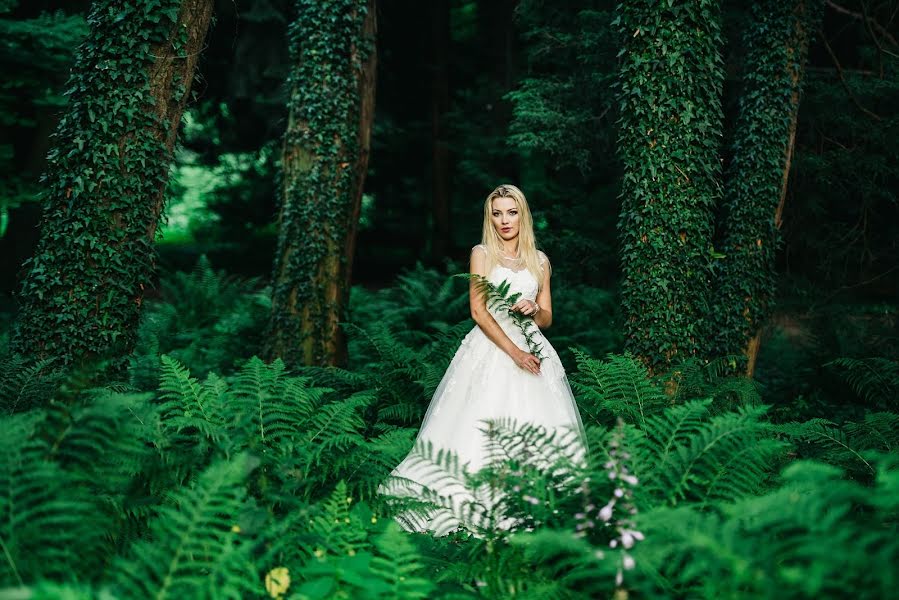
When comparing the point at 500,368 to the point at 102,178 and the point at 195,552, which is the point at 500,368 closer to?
the point at 195,552

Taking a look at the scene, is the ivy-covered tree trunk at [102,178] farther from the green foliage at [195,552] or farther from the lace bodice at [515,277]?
the lace bodice at [515,277]

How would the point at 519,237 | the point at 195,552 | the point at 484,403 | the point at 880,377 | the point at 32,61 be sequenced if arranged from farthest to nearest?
1. the point at 32,61
2. the point at 880,377
3. the point at 519,237
4. the point at 484,403
5. the point at 195,552

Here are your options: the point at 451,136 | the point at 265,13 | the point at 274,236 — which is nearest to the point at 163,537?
the point at 265,13

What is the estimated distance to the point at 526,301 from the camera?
468 centimetres

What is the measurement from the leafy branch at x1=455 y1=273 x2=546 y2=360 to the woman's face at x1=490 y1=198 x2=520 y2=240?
19.5 inches

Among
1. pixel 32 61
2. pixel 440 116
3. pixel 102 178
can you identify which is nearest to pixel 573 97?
pixel 102 178

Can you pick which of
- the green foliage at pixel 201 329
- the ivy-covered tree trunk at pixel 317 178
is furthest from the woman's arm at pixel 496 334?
the ivy-covered tree trunk at pixel 317 178

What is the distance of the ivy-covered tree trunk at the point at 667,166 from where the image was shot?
5051mm

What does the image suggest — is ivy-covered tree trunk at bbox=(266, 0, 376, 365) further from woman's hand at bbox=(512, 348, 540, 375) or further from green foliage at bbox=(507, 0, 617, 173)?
green foliage at bbox=(507, 0, 617, 173)

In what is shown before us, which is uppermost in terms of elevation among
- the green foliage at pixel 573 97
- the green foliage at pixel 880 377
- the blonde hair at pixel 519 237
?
the green foliage at pixel 573 97

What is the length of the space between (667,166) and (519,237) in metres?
1.30

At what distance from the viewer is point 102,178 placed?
14.9 feet

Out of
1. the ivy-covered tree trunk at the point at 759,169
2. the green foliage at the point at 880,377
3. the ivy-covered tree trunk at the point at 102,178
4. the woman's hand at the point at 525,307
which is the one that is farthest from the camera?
the ivy-covered tree trunk at the point at 759,169

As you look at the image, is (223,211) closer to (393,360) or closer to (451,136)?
(451,136)
